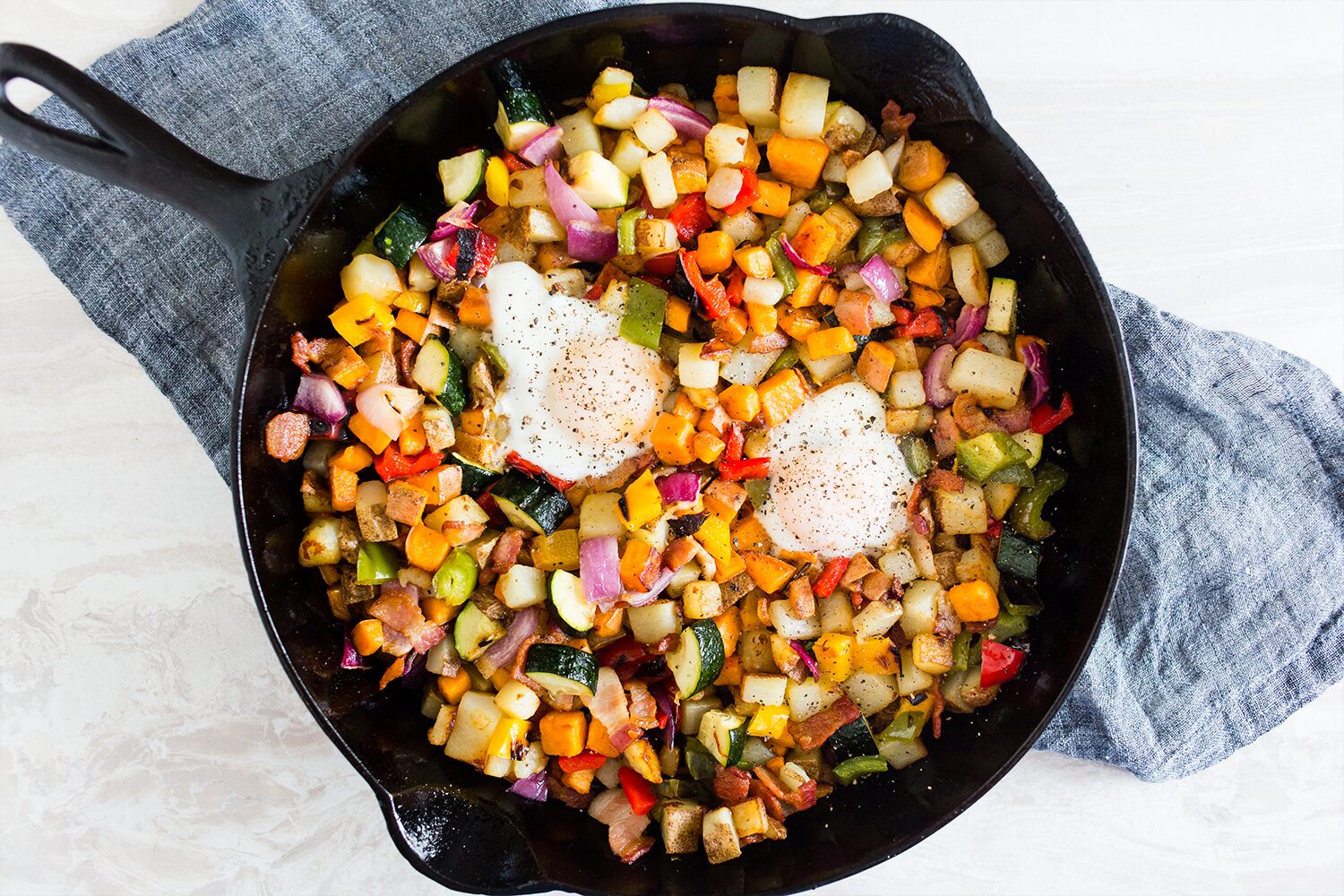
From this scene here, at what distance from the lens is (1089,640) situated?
103 inches

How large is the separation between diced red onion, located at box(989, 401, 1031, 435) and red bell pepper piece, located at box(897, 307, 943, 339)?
0.96ft

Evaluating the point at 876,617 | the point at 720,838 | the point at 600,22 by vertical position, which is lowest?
the point at 720,838

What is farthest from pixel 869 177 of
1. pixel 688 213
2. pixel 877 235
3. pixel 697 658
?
pixel 697 658

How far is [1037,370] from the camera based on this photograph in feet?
9.24

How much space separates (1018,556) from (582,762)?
1.35 meters

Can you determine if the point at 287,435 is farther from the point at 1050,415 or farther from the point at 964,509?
the point at 1050,415

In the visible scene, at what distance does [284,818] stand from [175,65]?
2258 mm

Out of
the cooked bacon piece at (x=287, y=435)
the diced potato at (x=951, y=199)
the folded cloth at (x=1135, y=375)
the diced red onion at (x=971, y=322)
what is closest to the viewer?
the cooked bacon piece at (x=287, y=435)

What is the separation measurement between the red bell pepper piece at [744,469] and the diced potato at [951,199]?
81 cm

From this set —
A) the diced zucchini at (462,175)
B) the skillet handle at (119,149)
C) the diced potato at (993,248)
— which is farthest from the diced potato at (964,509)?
the skillet handle at (119,149)

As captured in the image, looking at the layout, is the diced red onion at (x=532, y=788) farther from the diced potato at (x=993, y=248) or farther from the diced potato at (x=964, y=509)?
the diced potato at (x=993, y=248)

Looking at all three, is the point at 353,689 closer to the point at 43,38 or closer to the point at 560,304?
the point at 560,304

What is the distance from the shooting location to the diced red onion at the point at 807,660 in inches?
115

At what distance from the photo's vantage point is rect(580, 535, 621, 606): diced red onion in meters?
2.79
